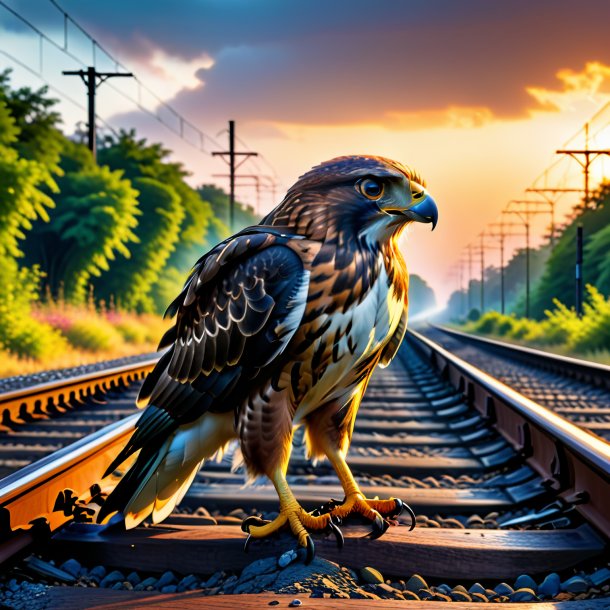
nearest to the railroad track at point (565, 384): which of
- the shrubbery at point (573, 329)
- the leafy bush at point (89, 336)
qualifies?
the shrubbery at point (573, 329)

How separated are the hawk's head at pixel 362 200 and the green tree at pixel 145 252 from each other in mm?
25869

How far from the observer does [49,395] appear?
21.3ft

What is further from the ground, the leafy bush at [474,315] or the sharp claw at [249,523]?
the leafy bush at [474,315]

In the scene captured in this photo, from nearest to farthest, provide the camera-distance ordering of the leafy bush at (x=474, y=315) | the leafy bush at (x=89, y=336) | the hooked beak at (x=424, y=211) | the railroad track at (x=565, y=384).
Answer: the hooked beak at (x=424, y=211), the railroad track at (x=565, y=384), the leafy bush at (x=89, y=336), the leafy bush at (x=474, y=315)

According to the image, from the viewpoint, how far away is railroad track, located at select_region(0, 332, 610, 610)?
202 cm

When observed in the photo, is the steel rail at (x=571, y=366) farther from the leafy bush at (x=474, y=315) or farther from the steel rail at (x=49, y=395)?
the leafy bush at (x=474, y=315)

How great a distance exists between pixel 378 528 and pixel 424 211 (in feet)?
3.13

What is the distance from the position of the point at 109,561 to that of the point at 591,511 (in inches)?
64.2

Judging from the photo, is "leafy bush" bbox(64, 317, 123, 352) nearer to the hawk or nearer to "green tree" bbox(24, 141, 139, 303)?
"green tree" bbox(24, 141, 139, 303)

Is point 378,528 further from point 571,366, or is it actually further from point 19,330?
point 19,330

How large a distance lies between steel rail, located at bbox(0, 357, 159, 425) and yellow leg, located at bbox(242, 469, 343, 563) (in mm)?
4197

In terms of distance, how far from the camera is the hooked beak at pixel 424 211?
6.24 feet

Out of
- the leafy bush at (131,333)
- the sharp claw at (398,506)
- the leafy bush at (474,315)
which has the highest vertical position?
the leafy bush at (474,315)

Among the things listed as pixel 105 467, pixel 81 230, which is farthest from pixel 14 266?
pixel 105 467
